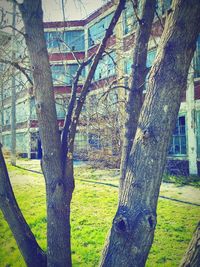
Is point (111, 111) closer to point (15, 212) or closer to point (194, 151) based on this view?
point (194, 151)

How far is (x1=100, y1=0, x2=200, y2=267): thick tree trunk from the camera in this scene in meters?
1.74

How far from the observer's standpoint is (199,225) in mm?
1650

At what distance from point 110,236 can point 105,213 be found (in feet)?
15.4

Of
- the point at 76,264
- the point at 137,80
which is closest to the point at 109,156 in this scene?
the point at 76,264

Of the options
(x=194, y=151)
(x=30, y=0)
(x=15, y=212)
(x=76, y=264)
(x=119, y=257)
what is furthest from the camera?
(x=194, y=151)

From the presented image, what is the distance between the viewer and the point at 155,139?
5.76 feet

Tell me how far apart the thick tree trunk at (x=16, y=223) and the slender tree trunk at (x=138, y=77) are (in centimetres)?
123

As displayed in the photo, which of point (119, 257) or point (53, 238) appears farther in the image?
point (53, 238)

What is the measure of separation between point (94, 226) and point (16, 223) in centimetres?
341

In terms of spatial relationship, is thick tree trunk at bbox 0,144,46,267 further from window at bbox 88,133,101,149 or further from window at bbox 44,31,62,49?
window at bbox 88,133,101,149

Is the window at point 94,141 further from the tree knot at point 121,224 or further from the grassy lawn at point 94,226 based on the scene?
the tree knot at point 121,224

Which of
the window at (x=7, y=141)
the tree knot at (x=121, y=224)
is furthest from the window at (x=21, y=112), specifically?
the tree knot at (x=121, y=224)

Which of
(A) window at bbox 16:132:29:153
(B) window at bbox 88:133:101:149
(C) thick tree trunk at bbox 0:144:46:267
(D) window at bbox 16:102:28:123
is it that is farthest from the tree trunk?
(D) window at bbox 16:102:28:123

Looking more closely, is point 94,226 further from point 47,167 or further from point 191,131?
point 191,131
